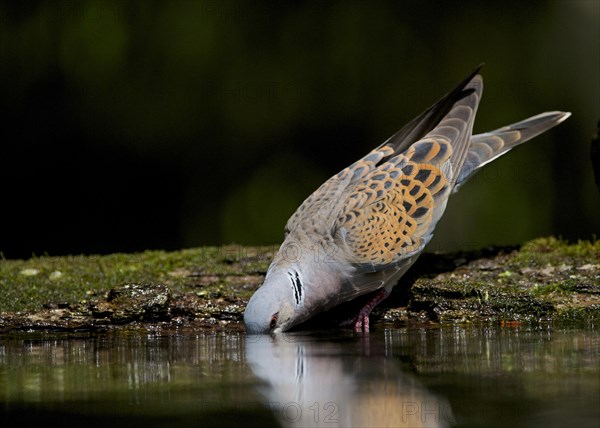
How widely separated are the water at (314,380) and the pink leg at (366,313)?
13.0 inches

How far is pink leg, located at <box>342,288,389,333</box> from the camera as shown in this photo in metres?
4.93

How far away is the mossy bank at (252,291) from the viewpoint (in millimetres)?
4977

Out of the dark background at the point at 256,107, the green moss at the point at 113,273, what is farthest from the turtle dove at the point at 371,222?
the dark background at the point at 256,107

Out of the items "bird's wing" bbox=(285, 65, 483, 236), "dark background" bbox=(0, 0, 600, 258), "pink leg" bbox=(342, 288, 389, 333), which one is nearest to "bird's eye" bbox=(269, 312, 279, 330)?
"pink leg" bbox=(342, 288, 389, 333)

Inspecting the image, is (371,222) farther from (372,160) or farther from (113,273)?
(113,273)

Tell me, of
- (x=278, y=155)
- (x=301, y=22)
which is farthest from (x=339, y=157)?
(x=301, y=22)

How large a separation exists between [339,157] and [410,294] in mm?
3688

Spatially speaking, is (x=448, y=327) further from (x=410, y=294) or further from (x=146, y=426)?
(x=146, y=426)

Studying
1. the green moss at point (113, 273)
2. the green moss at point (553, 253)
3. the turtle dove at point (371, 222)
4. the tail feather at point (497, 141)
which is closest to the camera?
the turtle dove at point (371, 222)

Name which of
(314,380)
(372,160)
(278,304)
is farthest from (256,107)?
(314,380)

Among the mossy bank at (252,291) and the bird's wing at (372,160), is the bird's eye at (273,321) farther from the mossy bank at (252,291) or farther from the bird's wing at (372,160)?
the bird's wing at (372,160)

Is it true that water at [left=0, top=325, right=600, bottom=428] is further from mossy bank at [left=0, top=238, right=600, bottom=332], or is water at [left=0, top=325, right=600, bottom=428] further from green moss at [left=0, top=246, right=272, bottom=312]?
green moss at [left=0, top=246, right=272, bottom=312]

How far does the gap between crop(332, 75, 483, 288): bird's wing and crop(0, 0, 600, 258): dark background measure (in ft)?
8.33

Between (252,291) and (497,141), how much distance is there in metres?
2.04
